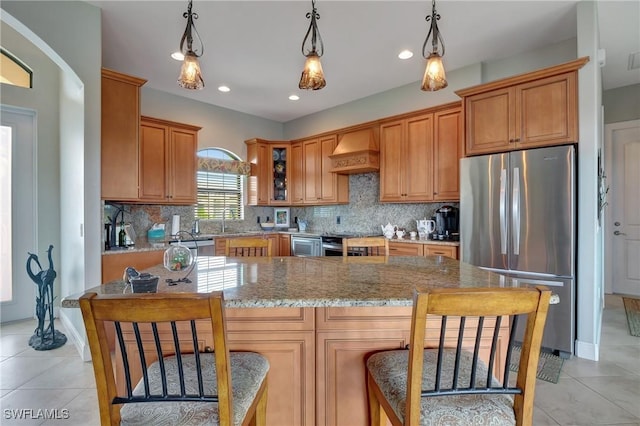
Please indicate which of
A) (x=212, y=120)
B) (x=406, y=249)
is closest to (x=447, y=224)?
(x=406, y=249)

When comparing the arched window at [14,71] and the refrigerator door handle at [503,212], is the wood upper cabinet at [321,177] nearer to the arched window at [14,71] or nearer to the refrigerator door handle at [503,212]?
the refrigerator door handle at [503,212]

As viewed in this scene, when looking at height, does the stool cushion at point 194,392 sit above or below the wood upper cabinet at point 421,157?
below

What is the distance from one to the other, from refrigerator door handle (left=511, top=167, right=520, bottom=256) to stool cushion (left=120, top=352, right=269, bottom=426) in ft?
8.72

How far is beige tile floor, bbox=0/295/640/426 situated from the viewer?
6.35 feet

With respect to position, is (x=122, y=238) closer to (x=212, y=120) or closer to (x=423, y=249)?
(x=212, y=120)

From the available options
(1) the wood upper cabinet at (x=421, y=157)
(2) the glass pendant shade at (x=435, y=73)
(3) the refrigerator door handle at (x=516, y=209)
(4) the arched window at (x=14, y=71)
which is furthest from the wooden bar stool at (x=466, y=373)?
(4) the arched window at (x=14, y=71)

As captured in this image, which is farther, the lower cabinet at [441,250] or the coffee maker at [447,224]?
the coffee maker at [447,224]

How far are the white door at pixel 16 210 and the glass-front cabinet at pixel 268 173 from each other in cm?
286

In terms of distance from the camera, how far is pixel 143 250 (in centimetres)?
327

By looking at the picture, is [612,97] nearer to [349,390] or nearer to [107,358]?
[349,390]

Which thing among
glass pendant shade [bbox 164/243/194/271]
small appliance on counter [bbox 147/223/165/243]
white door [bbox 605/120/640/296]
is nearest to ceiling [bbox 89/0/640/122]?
white door [bbox 605/120/640/296]

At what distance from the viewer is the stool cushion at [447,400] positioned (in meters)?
0.99

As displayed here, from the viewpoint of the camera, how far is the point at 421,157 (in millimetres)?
3969

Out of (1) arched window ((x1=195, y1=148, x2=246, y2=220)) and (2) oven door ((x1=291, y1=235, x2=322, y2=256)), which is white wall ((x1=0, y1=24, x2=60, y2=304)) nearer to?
(1) arched window ((x1=195, y1=148, x2=246, y2=220))
